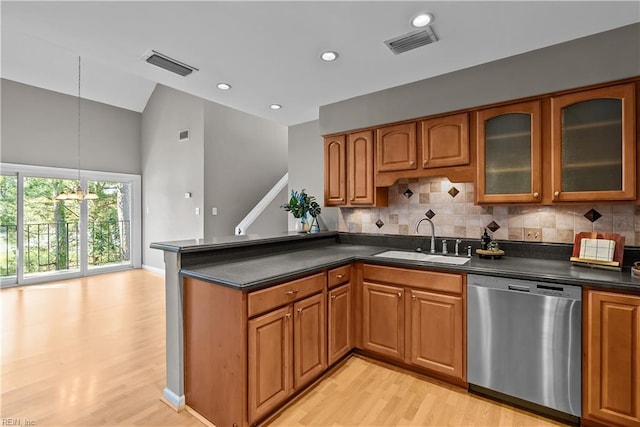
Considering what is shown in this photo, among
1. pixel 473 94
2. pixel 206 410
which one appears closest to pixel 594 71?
pixel 473 94

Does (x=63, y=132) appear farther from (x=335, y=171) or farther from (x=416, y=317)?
(x=416, y=317)

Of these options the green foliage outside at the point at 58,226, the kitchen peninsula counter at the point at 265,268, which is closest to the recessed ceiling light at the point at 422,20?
the kitchen peninsula counter at the point at 265,268

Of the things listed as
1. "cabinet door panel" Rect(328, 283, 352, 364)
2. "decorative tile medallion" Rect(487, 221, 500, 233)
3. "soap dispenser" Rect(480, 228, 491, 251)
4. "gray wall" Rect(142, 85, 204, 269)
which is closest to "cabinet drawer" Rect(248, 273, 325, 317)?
"cabinet door panel" Rect(328, 283, 352, 364)

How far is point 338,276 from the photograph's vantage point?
101 inches

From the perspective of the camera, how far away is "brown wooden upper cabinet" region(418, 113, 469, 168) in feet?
8.56

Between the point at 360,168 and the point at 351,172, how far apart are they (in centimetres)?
11

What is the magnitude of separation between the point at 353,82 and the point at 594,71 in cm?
173

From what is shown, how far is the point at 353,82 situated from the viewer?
2.84 metres

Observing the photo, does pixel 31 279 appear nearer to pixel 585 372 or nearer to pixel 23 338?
pixel 23 338

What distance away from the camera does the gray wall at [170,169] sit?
18.4ft

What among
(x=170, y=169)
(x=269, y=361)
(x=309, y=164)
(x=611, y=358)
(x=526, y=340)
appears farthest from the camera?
(x=170, y=169)

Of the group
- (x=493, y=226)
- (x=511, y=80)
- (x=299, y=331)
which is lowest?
(x=299, y=331)

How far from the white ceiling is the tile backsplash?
111 cm

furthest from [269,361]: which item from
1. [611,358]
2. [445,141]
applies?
[445,141]
